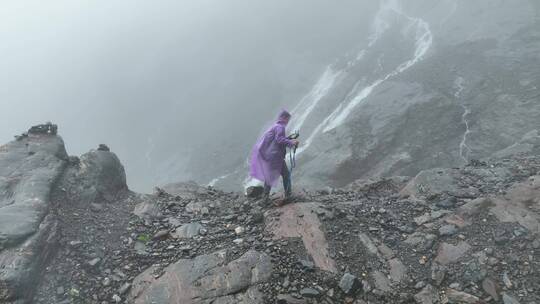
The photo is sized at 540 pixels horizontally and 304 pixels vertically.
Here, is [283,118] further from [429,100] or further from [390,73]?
[390,73]

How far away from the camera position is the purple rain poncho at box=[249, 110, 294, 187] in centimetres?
1065

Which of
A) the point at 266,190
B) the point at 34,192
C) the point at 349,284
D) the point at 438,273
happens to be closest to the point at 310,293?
the point at 349,284

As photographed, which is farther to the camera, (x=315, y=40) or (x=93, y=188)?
(x=315, y=40)

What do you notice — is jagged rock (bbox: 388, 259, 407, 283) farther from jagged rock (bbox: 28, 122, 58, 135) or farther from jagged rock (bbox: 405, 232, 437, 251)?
jagged rock (bbox: 28, 122, 58, 135)

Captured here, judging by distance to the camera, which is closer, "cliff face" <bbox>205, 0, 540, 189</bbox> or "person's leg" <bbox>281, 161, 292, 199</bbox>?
"person's leg" <bbox>281, 161, 292, 199</bbox>

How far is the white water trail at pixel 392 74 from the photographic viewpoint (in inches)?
1740

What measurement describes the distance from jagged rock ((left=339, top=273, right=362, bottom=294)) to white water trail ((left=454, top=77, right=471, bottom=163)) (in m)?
23.5

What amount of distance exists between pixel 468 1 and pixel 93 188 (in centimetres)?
5849

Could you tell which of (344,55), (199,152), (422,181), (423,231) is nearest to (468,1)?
(344,55)

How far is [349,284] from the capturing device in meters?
8.05

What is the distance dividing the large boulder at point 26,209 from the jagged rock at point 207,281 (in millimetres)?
1904

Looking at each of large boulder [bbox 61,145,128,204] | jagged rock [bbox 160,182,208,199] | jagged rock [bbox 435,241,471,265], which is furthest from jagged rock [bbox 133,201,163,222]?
jagged rock [bbox 435,241,471,265]

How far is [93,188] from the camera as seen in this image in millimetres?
11797

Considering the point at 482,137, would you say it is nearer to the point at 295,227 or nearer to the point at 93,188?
the point at 295,227
